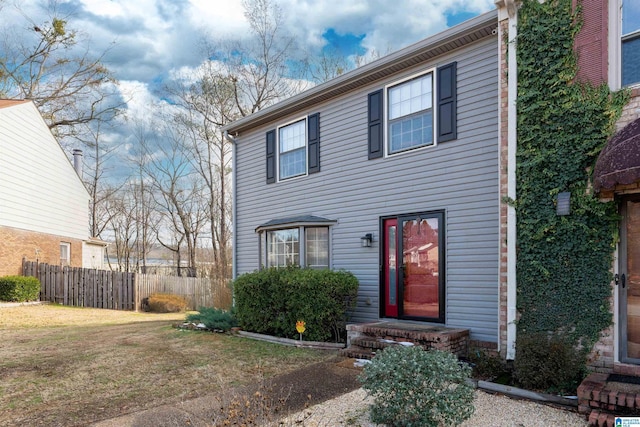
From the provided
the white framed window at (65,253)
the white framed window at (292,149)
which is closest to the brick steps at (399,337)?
the white framed window at (292,149)

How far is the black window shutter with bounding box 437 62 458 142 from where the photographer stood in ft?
22.5

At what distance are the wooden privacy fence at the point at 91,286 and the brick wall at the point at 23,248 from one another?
434 mm

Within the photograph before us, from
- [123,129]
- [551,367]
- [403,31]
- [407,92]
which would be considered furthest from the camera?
[123,129]

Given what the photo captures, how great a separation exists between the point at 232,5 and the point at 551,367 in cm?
1856

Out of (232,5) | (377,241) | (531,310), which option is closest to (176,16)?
(232,5)

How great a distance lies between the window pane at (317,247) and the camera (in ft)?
29.1

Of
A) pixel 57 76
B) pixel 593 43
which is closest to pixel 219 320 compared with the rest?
pixel 593 43

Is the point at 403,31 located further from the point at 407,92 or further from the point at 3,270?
the point at 3,270

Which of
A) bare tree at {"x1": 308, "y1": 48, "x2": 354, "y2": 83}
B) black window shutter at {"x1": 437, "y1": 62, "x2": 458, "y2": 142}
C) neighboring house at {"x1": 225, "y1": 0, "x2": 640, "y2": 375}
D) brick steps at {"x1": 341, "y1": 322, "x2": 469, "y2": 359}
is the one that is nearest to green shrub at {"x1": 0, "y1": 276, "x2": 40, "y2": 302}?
neighboring house at {"x1": 225, "y1": 0, "x2": 640, "y2": 375}

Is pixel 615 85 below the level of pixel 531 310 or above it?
above

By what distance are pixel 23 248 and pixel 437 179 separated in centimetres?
1534

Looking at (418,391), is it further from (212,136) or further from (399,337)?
(212,136)

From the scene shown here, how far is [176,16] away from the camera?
579 inches

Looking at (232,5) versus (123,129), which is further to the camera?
(123,129)
